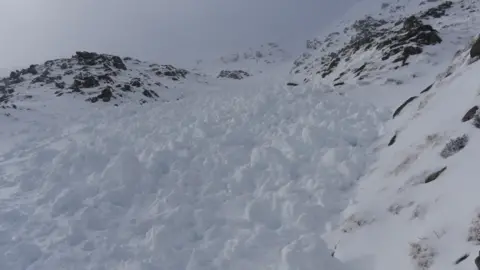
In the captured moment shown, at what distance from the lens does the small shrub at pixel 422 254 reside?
5.91 metres

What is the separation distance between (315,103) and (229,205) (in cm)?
911

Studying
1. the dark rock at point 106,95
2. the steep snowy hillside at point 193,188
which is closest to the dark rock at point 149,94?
the dark rock at point 106,95

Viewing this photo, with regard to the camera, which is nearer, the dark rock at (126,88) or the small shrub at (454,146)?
the small shrub at (454,146)

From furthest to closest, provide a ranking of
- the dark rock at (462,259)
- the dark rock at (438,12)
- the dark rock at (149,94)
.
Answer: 1. the dark rock at (438,12)
2. the dark rock at (149,94)
3. the dark rock at (462,259)

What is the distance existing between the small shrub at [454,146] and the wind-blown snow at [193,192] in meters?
2.36

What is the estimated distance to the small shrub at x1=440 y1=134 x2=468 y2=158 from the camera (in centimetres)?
841

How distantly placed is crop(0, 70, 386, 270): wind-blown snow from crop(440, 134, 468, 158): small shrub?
236 centimetres

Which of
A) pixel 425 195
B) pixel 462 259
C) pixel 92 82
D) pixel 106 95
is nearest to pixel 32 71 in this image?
pixel 92 82

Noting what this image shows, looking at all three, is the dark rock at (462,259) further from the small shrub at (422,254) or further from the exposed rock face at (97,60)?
the exposed rock face at (97,60)

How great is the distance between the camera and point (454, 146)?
8.52m

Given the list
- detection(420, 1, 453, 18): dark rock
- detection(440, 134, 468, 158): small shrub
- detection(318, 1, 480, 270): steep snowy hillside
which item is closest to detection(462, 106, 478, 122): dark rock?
detection(318, 1, 480, 270): steep snowy hillside

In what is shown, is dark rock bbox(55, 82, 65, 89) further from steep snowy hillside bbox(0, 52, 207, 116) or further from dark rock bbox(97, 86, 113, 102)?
dark rock bbox(97, 86, 113, 102)

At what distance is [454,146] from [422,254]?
10.7 feet

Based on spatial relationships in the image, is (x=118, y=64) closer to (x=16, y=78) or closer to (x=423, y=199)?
(x=16, y=78)
